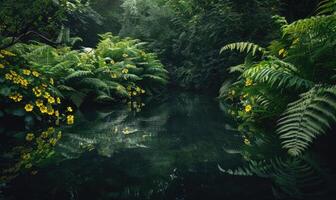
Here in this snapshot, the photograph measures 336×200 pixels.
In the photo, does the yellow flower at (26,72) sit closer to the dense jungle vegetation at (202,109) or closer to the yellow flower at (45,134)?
the dense jungle vegetation at (202,109)

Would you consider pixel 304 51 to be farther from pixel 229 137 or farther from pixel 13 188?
pixel 13 188

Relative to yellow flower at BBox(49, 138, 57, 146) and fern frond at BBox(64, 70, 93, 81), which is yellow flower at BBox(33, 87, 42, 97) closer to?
yellow flower at BBox(49, 138, 57, 146)

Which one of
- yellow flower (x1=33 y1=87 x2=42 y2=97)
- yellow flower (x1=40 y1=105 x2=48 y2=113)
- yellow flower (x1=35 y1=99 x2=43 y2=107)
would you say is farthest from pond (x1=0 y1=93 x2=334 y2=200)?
yellow flower (x1=33 y1=87 x2=42 y2=97)

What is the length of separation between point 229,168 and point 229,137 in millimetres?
1119

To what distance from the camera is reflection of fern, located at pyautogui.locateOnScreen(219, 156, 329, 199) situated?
203cm

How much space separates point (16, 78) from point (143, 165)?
248 centimetres

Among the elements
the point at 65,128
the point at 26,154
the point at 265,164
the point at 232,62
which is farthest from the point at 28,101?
the point at 232,62

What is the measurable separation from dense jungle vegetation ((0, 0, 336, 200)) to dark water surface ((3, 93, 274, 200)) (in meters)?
0.02

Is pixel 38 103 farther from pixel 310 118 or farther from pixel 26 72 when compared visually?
pixel 310 118

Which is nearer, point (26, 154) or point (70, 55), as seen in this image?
point (26, 154)

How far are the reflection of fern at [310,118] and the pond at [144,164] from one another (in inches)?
16.9

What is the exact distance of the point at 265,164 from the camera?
8.59 ft

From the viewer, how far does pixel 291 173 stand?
2332 mm

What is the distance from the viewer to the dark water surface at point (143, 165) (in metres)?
2.11
